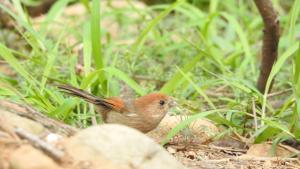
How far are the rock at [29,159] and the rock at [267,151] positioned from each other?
1.71m

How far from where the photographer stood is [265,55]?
15.9 ft

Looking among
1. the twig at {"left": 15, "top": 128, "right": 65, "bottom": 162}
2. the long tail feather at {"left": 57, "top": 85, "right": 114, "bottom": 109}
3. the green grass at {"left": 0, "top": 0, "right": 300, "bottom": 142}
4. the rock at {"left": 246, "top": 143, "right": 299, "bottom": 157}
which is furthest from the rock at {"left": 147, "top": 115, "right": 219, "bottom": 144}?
the twig at {"left": 15, "top": 128, "right": 65, "bottom": 162}

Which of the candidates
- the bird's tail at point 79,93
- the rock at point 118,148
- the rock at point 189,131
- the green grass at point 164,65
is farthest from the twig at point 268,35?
the rock at point 118,148

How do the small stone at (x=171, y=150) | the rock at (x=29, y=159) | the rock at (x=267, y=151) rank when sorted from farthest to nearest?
the rock at (x=267, y=151)
the small stone at (x=171, y=150)
the rock at (x=29, y=159)

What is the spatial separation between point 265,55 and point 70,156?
238 centimetres

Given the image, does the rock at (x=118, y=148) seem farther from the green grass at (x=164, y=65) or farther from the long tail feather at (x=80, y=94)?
the long tail feather at (x=80, y=94)

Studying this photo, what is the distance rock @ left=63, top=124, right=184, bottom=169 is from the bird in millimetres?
1186

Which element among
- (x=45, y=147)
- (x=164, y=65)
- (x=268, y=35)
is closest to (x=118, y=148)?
(x=45, y=147)

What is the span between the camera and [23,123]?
300 centimetres

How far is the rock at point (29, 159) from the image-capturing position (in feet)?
8.84

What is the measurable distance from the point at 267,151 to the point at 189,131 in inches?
19.0

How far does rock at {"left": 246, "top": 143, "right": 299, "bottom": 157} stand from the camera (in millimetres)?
4129

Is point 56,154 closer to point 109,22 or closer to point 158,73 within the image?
point 158,73

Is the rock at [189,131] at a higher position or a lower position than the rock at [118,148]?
lower
